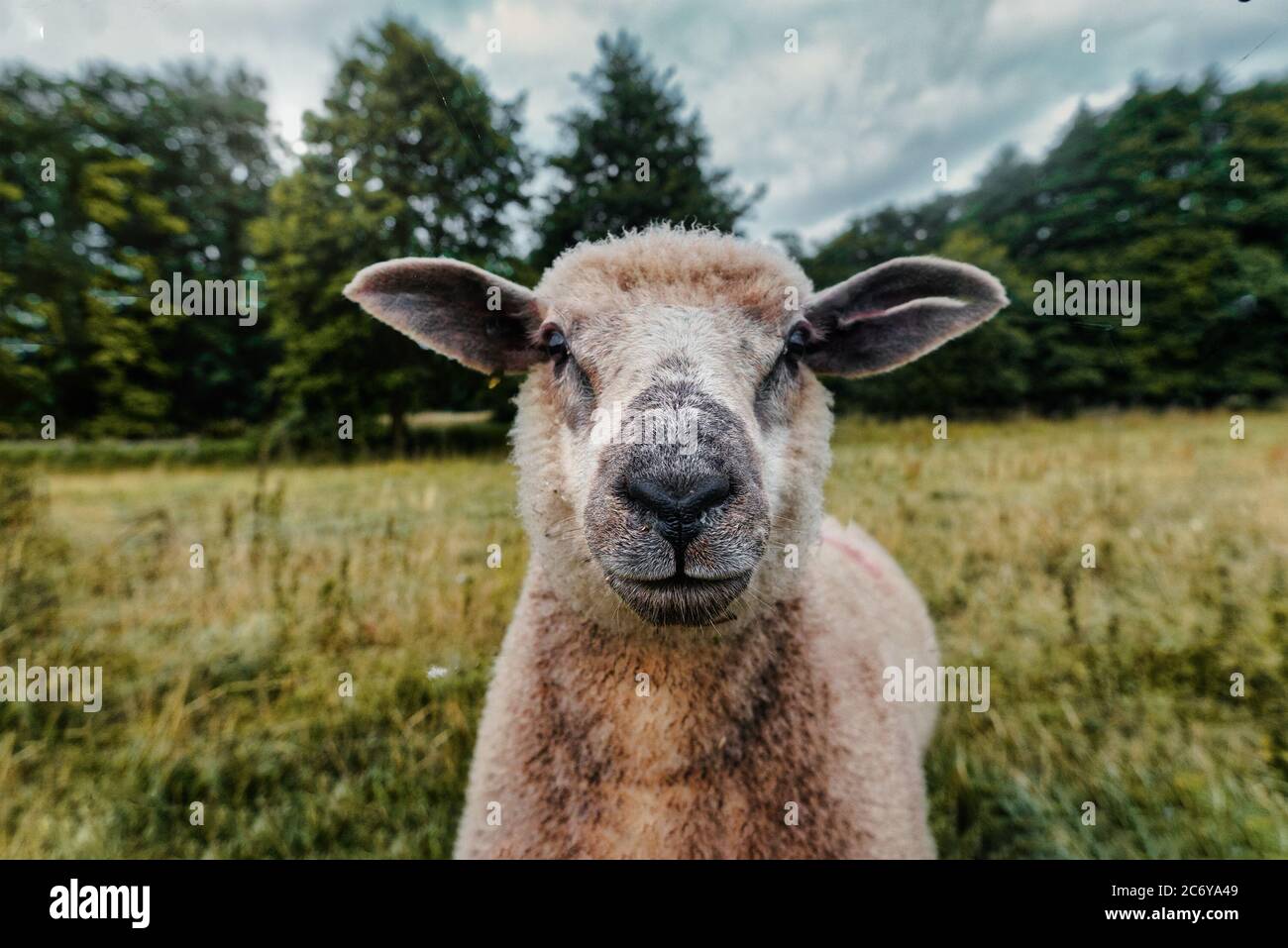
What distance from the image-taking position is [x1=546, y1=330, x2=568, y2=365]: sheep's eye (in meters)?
1.86

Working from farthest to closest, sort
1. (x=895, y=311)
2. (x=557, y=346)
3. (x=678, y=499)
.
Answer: (x=895, y=311)
(x=557, y=346)
(x=678, y=499)

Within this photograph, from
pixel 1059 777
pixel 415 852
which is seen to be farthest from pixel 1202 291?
pixel 415 852

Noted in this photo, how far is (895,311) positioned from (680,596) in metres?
1.33

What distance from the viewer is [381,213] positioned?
3.30m

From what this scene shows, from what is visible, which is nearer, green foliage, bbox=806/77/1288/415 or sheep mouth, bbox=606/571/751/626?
sheep mouth, bbox=606/571/751/626

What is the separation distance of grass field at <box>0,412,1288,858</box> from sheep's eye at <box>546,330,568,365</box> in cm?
105

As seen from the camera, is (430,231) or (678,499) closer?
(678,499)

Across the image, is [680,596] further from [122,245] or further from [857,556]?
[122,245]

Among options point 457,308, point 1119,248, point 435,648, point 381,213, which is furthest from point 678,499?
point 1119,248

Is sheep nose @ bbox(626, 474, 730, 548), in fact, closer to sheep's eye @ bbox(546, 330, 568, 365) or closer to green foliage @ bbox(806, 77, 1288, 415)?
sheep's eye @ bbox(546, 330, 568, 365)

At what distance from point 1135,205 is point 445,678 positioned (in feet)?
19.4

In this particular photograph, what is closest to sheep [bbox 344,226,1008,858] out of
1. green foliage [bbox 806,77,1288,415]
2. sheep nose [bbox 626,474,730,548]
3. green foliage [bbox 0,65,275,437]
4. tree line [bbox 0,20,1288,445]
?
sheep nose [bbox 626,474,730,548]

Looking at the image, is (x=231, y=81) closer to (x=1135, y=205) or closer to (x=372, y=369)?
(x=372, y=369)

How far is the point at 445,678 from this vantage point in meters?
2.91
